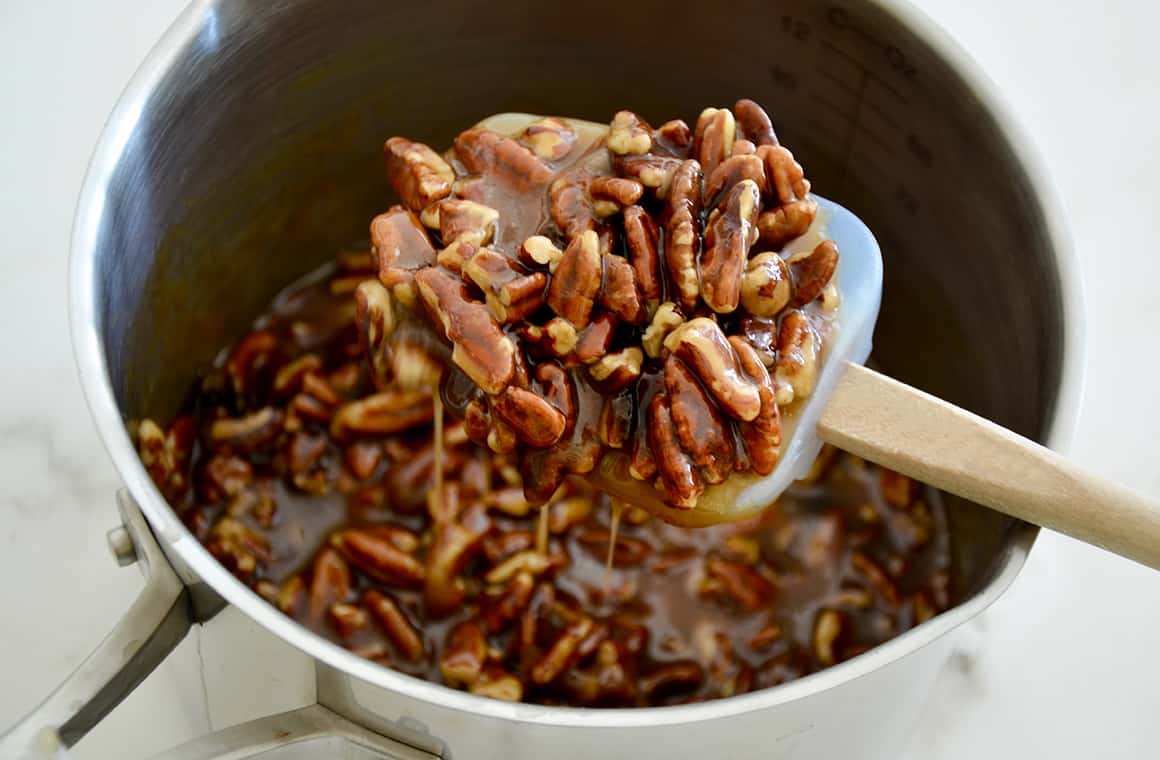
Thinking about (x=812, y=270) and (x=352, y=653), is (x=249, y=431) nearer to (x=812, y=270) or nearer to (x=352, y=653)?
(x=352, y=653)

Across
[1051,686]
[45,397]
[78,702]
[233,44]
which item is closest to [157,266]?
[233,44]

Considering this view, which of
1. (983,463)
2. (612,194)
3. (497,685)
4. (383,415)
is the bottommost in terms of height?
(497,685)

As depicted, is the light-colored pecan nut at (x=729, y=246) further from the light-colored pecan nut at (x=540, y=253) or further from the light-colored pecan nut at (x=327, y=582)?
the light-colored pecan nut at (x=327, y=582)

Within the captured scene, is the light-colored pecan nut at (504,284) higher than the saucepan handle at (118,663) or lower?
higher

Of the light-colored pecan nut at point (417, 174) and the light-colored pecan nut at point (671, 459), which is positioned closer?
the light-colored pecan nut at point (671, 459)

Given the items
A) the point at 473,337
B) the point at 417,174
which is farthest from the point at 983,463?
the point at 417,174

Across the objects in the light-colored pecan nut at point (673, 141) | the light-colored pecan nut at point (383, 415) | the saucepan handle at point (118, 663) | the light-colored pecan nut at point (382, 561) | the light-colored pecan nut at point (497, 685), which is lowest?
the light-colored pecan nut at point (497, 685)

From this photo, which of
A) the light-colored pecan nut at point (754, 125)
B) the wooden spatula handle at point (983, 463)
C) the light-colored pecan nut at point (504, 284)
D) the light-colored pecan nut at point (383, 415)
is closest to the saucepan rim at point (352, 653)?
the wooden spatula handle at point (983, 463)

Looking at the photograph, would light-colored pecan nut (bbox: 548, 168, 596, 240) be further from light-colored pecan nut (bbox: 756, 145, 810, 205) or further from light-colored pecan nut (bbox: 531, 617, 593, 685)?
light-colored pecan nut (bbox: 531, 617, 593, 685)
